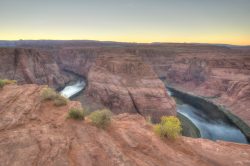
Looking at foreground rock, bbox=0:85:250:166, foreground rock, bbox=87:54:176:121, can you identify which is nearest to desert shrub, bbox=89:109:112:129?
foreground rock, bbox=0:85:250:166

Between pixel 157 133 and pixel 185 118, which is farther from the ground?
pixel 157 133

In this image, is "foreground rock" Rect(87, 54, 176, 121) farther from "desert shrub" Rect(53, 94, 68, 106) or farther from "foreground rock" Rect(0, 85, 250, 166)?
"foreground rock" Rect(0, 85, 250, 166)

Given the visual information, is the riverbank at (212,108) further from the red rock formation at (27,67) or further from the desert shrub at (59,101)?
the red rock formation at (27,67)

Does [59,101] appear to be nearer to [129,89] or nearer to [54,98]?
[54,98]

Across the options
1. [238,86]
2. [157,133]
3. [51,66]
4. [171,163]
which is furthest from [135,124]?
[51,66]

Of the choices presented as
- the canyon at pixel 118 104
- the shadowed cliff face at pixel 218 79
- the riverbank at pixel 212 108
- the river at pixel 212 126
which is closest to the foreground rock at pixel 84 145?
the canyon at pixel 118 104

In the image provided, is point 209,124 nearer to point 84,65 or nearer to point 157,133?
point 157,133
